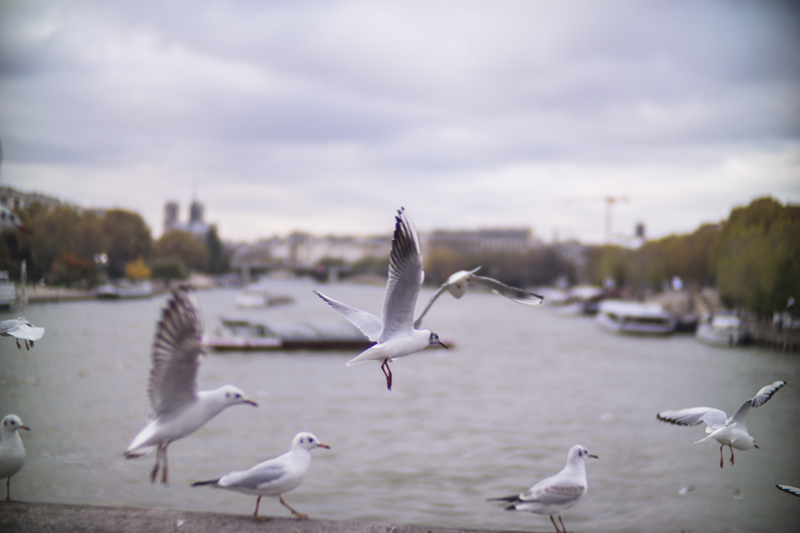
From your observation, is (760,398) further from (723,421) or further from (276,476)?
(276,476)

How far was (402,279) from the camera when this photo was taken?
54.8 inches

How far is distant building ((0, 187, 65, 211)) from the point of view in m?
2.54

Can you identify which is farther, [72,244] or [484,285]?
[72,244]

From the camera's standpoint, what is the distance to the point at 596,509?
26.1 ft

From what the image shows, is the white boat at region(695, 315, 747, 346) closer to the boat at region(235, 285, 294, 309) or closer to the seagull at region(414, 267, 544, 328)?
the seagull at region(414, 267, 544, 328)

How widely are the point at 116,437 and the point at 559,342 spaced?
19.6 metres

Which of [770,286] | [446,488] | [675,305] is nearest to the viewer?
[446,488]

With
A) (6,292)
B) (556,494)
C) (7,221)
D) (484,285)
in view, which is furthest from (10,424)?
(556,494)

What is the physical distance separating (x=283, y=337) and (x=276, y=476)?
1777 centimetres

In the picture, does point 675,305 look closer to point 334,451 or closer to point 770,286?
point 770,286

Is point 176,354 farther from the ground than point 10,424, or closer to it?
farther from the ground

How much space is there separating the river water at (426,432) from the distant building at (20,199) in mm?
489

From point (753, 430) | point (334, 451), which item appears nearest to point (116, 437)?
point (334, 451)

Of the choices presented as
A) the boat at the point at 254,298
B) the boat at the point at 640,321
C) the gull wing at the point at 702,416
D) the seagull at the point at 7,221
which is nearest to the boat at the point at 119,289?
the seagull at the point at 7,221
